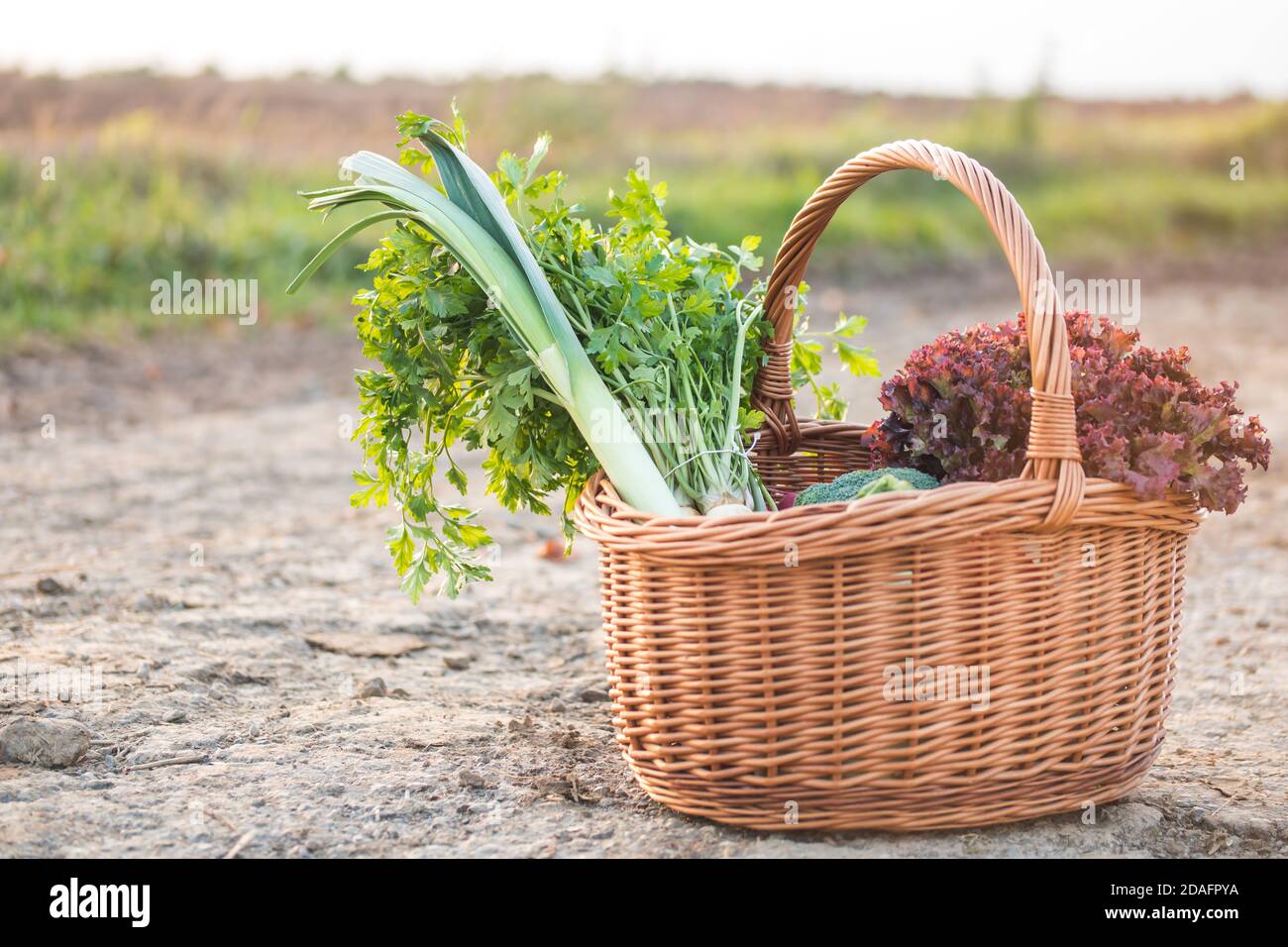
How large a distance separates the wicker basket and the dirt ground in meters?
0.13

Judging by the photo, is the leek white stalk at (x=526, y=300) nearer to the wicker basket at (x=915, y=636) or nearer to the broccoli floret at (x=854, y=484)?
the wicker basket at (x=915, y=636)

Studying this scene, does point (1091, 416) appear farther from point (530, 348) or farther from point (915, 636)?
point (530, 348)

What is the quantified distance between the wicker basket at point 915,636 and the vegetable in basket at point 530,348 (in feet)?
1.11

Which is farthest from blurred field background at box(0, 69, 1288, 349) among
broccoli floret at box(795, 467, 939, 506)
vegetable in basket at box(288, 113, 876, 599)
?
broccoli floret at box(795, 467, 939, 506)

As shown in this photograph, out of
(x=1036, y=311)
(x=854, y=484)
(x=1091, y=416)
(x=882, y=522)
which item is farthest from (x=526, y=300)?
(x=1091, y=416)

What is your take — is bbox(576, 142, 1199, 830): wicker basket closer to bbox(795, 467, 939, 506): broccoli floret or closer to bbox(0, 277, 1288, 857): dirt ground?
bbox(0, 277, 1288, 857): dirt ground

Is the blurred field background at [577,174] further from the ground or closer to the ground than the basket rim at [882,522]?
further from the ground

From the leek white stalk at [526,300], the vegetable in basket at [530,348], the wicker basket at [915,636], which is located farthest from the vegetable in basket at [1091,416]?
the leek white stalk at [526,300]

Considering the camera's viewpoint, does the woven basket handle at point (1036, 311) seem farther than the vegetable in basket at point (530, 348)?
No

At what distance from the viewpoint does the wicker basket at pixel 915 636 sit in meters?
2.33

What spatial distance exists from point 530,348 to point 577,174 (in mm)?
11744

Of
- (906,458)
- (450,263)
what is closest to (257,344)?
(450,263)

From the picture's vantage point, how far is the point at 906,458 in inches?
120

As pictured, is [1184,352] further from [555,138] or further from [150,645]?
[555,138]
